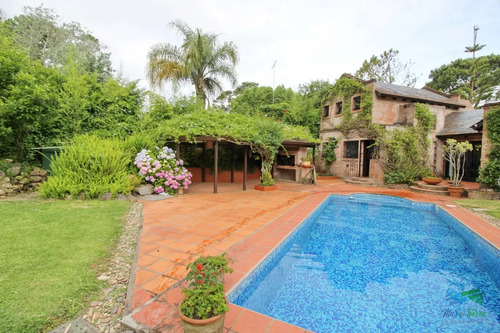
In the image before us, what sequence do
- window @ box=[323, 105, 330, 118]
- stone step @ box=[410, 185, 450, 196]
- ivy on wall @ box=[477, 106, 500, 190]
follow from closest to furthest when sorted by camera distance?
1. ivy on wall @ box=[477, 106, 500, 190]
2. stone step @ box=[410, 185, 450, 196]
3. window @ box=[323, 105, 330, 118]

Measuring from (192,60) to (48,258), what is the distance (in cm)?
1286

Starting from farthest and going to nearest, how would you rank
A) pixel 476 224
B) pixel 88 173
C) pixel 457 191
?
pixel 457 191
pixel 88 173
pixel 476 224

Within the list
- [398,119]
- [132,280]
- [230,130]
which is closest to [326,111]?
[398,119]

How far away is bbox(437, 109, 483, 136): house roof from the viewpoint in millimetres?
12239

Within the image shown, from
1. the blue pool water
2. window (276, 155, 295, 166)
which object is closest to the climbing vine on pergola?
window (276, 155, 295, 166)

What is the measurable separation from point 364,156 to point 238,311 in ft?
47.1

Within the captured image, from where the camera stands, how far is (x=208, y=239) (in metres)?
4.04

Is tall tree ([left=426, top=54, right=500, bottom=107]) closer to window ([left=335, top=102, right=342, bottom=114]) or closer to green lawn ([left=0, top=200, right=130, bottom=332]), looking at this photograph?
window ([left=335, top=102, right=342, bottom=114])

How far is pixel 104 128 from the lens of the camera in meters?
9.43

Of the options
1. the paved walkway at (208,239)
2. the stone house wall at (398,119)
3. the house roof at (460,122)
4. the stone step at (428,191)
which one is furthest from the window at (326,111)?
the paved walkway at (208,239)

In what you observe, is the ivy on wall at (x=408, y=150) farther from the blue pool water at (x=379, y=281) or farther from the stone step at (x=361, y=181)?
the blue pool water at (x=379, y=281)

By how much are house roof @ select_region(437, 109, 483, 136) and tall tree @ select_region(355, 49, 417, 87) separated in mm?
12307

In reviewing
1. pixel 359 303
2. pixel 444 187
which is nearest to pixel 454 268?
pixel 359 303

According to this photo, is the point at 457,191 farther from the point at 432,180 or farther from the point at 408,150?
the point at 408,150
